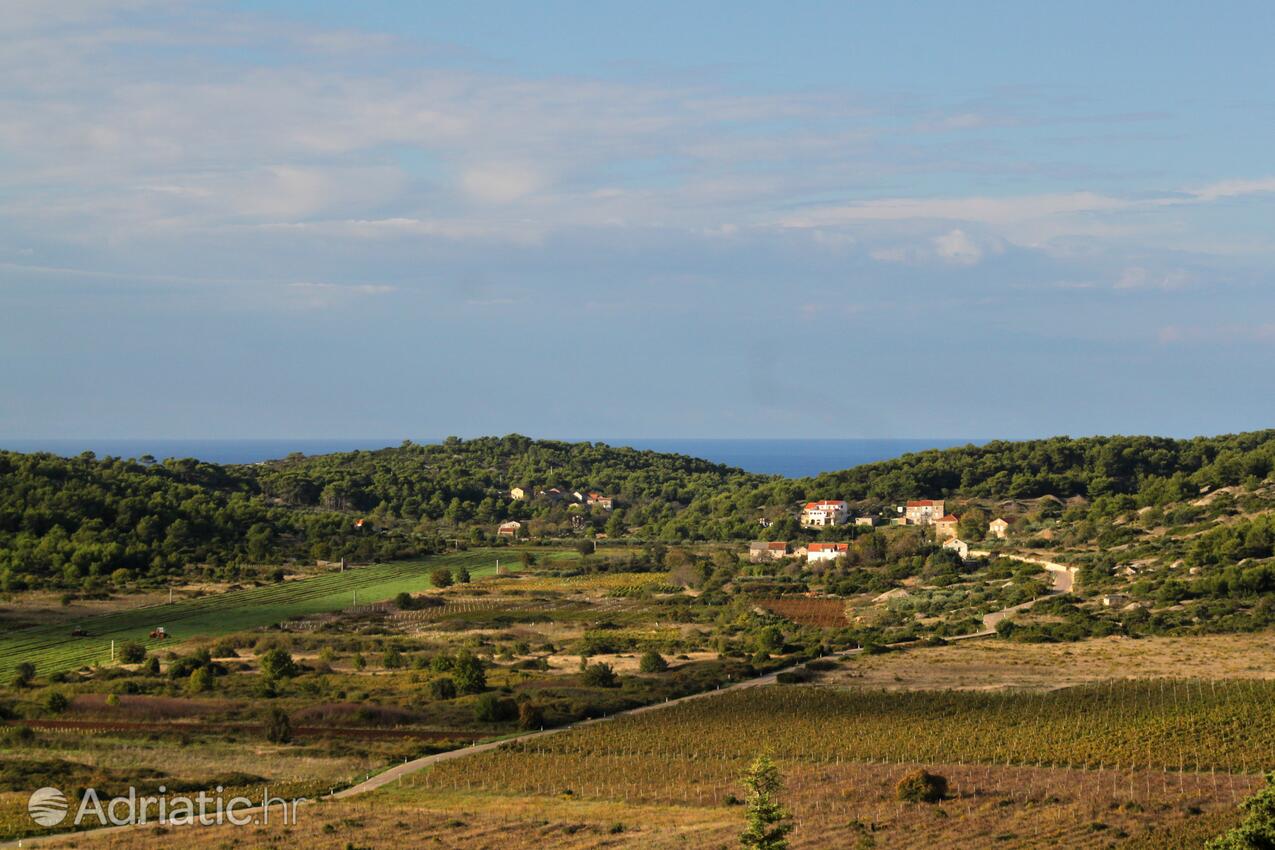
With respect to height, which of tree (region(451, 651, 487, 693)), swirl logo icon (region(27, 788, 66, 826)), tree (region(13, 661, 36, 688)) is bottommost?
tree (region(13, 661, 36, 688))

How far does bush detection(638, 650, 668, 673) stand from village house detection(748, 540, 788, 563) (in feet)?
141

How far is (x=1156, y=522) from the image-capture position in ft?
304

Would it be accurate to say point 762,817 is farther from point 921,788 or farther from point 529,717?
point 529,717

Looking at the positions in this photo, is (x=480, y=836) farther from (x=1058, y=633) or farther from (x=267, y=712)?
(x=1058, y=633)

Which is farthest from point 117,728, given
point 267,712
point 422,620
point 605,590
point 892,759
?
point 605,590

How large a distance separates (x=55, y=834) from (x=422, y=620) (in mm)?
43190

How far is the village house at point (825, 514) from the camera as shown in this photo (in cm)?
11725

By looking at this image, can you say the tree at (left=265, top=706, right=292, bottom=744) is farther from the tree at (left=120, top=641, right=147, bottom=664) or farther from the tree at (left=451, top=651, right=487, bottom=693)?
the tree at (left=120, top=641, right=147, bottom=664)

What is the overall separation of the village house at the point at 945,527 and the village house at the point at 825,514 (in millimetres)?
11094

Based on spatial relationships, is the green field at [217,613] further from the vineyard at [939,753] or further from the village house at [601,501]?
the village house at [601,501]

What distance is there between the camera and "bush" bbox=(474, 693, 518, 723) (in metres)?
45.9

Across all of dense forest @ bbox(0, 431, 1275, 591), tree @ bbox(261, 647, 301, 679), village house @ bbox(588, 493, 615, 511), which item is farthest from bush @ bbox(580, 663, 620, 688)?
village house @ bbox(588, 493, 615, 511)

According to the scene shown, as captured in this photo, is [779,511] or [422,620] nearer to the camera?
[422,620]
